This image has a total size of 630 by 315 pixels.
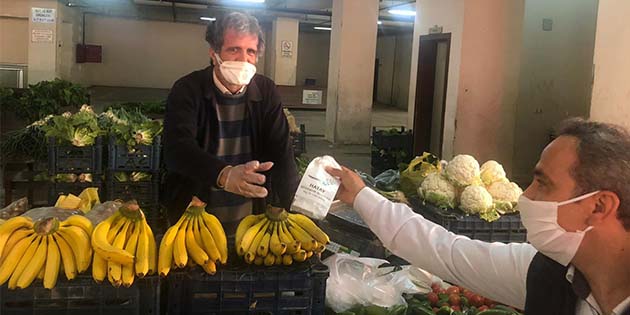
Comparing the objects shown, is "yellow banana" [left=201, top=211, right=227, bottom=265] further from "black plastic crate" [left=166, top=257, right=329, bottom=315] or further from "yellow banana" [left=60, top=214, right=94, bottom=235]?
"yellow banana" [left=60, top=214, right=94, bottom=235]

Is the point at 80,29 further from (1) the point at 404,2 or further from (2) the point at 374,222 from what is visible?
(2) the point at 374,222

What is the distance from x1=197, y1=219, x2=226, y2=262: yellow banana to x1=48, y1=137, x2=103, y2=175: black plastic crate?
10.8 ft

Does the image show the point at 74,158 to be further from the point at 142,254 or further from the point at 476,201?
the point at 142,254

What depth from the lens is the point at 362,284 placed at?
8.95 ft

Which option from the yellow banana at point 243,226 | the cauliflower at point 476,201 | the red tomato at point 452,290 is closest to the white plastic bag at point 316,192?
the yellow banana at point 243,226

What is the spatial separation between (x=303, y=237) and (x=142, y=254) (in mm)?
550

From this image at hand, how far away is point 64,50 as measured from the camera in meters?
18.6

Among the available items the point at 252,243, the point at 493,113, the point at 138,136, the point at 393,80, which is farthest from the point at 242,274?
the point at 393,80

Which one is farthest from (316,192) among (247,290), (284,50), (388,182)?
(284,50)

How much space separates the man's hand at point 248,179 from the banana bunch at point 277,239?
0.13 metres

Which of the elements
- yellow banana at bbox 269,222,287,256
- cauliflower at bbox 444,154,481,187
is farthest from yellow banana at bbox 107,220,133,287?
cauliflower at bbox 444,154,481,187

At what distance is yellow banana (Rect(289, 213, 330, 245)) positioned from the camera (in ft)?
7.36

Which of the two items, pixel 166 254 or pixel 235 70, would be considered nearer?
pixel 166 254

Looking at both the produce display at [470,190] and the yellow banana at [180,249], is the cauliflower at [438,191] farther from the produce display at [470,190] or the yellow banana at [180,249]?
the yellow banana at [180,249]
